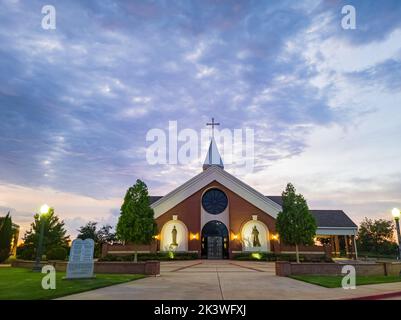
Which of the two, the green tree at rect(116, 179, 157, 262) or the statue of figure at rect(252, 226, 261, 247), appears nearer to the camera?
the green tree at rect(116, 179, 157, 262)

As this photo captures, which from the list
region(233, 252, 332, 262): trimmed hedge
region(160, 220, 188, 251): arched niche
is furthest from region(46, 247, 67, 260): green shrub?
region(233, 252, 332, 262): trimmed hedge

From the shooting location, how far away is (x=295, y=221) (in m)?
23.4

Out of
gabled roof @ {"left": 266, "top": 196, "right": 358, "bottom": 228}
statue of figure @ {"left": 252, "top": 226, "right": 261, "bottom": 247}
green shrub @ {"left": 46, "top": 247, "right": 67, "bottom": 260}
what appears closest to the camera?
green shrub @ {"left": 46, "top": 247, "right": 67, "bottom": 260}

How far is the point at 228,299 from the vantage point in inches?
344

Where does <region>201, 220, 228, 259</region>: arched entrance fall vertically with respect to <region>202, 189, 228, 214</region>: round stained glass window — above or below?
below

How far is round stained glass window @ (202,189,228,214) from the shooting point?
3800 cm

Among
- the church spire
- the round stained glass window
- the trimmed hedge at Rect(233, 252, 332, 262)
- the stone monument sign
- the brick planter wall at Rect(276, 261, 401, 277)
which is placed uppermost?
the church spire

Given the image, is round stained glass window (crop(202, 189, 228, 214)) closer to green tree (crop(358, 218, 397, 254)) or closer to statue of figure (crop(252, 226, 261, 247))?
statue of figure (crop(252, 226, 261, 247))

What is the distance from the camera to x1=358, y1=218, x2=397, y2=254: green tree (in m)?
54.8

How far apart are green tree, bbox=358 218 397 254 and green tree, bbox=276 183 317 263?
39.5 meters

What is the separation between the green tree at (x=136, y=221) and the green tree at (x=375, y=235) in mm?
47992

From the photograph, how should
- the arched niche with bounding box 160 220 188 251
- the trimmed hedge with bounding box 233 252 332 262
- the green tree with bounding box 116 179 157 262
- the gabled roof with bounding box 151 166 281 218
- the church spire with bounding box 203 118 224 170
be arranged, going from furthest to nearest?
the church spire with bounding box 203 118 224 170 → the gabled roof with bounding box 151 166 281 218 → the arched niche with bounding box 160 220 188 251 → the trimmed hedge with bounding box 233 252 332 262 → the green tree with bounding box 116 179 157 262
